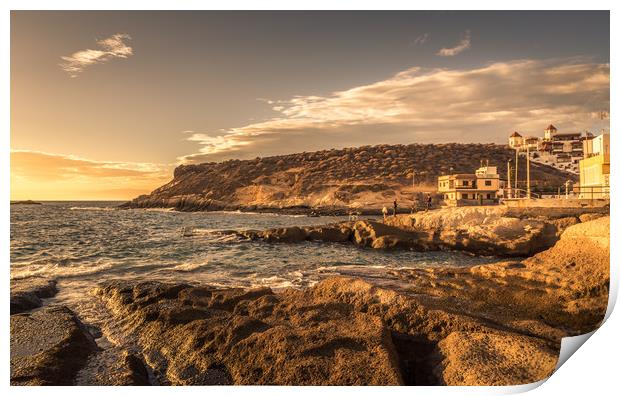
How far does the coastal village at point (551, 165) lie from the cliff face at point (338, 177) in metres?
1.44

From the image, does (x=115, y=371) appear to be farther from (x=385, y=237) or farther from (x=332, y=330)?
(x=385, y=237)

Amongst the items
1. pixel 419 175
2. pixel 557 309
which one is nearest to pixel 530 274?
pixel 557 309

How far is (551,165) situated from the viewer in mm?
35375

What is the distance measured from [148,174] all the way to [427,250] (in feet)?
36.8

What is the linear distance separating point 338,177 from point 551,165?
2124cm

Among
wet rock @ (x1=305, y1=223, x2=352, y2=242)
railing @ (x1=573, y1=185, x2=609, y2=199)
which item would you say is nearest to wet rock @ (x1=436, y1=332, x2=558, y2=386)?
railing @ (x1=573, y1=185, x2=609, y2=199)

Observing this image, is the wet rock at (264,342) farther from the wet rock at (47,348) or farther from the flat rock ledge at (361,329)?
the wet rock at (47,348)

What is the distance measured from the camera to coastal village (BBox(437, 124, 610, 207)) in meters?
13.3

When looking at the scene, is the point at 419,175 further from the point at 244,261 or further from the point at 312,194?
the point at 244,261

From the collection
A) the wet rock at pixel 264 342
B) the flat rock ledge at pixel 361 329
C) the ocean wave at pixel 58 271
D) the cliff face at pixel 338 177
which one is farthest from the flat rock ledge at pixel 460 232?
the wet rock at pixel 264 342

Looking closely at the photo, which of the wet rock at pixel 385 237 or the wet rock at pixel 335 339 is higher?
the wet rock at pixel 335 339

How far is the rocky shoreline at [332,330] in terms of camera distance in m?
3.82

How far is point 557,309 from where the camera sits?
18.3 ft

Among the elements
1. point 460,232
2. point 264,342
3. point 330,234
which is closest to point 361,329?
point 264,342
